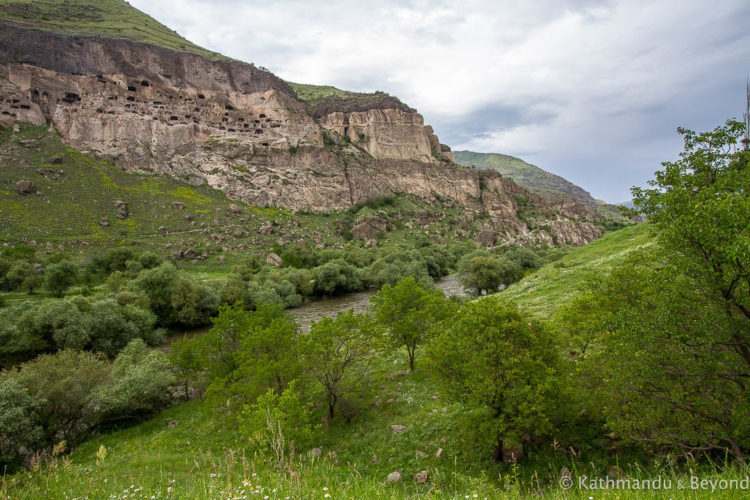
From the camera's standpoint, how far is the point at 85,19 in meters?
139

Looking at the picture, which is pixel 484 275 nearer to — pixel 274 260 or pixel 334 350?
pixel 334 350

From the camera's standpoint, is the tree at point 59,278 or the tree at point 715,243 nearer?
the tree at point 715,243

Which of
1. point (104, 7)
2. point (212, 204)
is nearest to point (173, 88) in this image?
point (212, 204)

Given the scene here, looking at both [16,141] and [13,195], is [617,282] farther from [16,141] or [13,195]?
[16,141]

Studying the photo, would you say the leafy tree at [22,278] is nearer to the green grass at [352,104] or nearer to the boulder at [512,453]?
the boulder at [512,453]

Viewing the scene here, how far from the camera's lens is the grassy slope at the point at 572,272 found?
80.3 feet

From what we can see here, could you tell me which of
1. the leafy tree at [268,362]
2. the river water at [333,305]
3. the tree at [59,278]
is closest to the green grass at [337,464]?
the leafy tree at [268,362]

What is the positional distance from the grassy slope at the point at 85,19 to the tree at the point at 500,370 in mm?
171856

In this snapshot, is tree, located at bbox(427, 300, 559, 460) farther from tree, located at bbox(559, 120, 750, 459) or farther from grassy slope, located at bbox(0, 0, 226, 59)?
grassy slope, located at bbox(0, 0, 226, 59)

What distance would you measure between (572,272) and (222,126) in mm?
132445

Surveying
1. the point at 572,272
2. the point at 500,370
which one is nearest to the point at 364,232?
the point at 572,272

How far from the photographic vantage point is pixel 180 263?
224 ft

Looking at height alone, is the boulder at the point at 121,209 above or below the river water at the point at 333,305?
above

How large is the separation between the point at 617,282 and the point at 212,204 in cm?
10387
